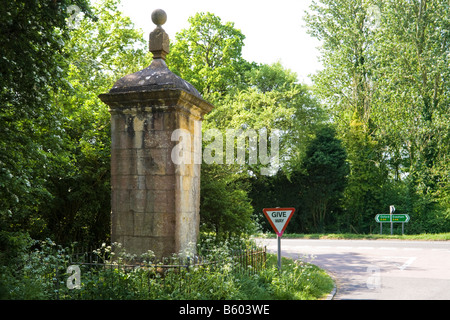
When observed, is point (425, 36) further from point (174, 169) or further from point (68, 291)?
point (68, 291)

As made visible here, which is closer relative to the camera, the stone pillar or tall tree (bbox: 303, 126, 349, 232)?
the stone pillar

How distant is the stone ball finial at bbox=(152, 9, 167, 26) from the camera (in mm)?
8461

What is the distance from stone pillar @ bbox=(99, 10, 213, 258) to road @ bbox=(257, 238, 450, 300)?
2975 mm

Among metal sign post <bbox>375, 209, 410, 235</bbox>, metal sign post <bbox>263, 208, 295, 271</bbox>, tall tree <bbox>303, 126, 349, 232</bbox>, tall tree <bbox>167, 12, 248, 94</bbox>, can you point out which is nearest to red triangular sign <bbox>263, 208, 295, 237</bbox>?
metal sign post <bbox>263, 208, 295, 271</bbox>

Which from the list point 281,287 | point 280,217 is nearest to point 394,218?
point 280,217

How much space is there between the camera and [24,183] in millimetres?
7699

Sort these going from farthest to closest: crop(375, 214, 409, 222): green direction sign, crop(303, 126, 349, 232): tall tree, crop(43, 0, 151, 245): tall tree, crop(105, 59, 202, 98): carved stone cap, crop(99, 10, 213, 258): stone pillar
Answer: crop(303, 126, 349, 232): tall tree
crop(375, 214, 409, 222): green direction sign
crop(43, 0, 151, 245): tall tree
crop(105, 59, 202, 98): carved stone cap
crop(99, 10, 213, 258): stone pillar

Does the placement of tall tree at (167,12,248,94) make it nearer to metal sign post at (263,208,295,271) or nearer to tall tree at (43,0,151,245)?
tall tree at (43,0,151,245)

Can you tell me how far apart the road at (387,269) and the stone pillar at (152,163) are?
2975 mm

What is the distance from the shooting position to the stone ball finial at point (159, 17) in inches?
333

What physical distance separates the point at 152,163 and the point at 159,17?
117 inches

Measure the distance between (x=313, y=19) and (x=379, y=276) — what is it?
23.5m

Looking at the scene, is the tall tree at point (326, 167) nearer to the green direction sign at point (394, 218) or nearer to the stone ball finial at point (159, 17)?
the green direction sign at point (394, 218)

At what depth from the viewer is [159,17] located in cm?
847
